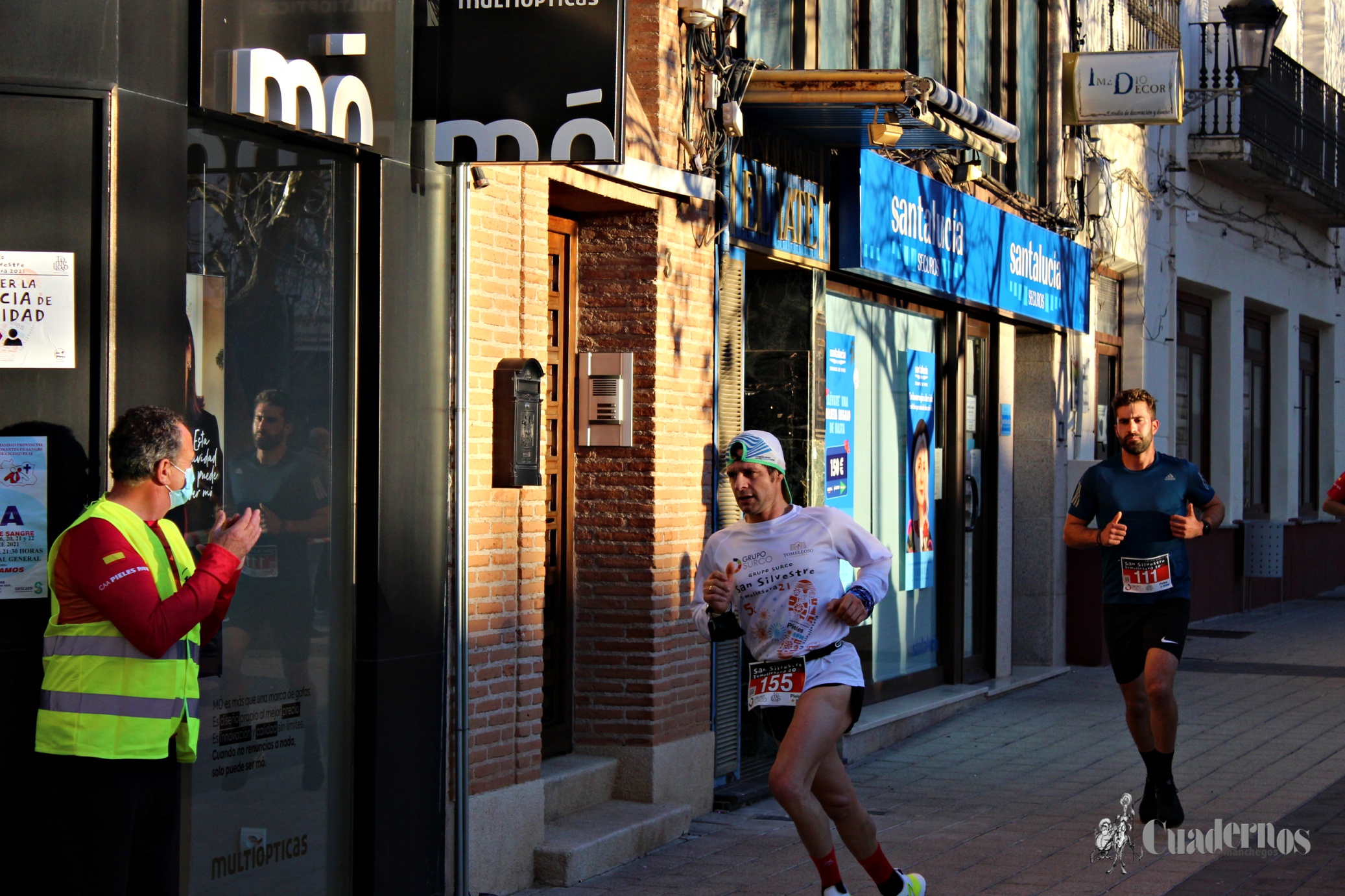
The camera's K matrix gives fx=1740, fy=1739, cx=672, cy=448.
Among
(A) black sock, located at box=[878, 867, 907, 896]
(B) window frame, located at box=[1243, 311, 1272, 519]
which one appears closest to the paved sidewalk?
(A) black sock, located at box=[878, 867, 907, 896]

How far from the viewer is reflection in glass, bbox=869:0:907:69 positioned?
11773 mm

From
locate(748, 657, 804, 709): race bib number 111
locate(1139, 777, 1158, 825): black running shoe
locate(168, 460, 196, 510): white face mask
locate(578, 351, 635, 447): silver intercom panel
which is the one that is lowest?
locate(1139, 777, 1158, 825): black running shoe

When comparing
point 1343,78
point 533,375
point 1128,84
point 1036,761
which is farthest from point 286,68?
point 1343,78

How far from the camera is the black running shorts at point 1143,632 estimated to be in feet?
27.2

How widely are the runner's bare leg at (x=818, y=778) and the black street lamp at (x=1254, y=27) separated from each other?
13834mm

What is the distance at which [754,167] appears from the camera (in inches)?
373

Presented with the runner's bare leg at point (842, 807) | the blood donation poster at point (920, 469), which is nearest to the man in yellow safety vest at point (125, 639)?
the runner's bare leg at point (842, 807)

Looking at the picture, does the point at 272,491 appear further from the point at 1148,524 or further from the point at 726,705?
the point at 1148,524

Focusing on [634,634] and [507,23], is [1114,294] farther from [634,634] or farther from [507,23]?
[507,23]

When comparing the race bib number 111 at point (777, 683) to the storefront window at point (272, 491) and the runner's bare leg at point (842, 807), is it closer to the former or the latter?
the runner's bare leg at point (842, 807)

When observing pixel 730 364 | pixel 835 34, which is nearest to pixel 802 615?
pixel 730 364

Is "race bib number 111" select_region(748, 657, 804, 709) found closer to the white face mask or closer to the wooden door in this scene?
the white face mask

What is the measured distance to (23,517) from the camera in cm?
527

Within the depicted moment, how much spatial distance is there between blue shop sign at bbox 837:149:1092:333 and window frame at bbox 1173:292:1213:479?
3.92 m
